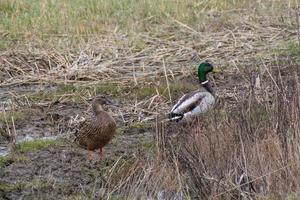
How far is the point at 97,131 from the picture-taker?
32.3 feet

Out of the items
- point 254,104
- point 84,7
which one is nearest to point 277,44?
point 84,7

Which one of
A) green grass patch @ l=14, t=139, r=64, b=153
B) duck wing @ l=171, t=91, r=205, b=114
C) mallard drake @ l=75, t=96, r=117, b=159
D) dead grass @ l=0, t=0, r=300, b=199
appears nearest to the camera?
dead grass @ l=0, t=0, r=300, b=199

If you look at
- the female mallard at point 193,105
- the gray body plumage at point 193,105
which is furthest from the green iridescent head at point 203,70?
the gray body plumage at point 193,105

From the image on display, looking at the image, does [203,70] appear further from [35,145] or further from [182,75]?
[35,145]

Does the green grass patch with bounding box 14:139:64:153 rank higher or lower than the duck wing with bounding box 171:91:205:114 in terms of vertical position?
lower

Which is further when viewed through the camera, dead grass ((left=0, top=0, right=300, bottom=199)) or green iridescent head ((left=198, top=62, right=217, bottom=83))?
green iridescent head ((left=198, top=62, right=217, bottom=83))

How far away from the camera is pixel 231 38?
14031 mm

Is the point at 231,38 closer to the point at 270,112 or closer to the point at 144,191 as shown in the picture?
the point at 270,112

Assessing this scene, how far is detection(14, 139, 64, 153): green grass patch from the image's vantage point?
10195 millimetres

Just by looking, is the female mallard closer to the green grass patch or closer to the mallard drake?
the mallard drake

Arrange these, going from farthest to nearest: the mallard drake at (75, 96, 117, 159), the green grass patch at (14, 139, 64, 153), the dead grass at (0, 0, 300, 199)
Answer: the green grass patch at (14, 139, 64, 153), the mallard drake at (75, 96, 117, 159), the dead grass at (0, 0, 300, 199)

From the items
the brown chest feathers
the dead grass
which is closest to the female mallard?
the dead grass

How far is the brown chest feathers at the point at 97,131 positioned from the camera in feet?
32.3

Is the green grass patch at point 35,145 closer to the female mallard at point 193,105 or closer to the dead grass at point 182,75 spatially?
the dead grass at point 182,75
